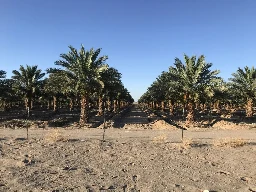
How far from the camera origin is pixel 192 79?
2750 centimetres

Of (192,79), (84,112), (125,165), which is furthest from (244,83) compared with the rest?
(125,165)

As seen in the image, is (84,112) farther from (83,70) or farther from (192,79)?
(192,79)

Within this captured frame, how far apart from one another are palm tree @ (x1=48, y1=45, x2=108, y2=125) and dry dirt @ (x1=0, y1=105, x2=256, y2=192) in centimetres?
1070

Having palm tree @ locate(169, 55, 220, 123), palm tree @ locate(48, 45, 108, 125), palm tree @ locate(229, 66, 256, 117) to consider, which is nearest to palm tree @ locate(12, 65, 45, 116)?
palm tree @ locate(48, 45, 108, 125)

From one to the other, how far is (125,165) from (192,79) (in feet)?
58.7

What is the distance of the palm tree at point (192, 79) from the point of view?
27031 mm

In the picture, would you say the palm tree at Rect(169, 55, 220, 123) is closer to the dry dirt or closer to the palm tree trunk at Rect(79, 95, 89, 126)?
the palm tree trunk at Rect(79, 95, 89, 126)

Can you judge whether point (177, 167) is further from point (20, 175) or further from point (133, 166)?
point (20, 175)

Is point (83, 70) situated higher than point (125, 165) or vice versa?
point (83, 70)

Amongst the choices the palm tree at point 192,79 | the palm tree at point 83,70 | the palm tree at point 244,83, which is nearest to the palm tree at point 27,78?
the palm tree at point 83,70

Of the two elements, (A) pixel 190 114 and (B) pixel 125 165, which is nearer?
(B) pixel 125 165

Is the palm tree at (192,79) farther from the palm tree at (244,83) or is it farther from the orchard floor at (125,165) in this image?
the orchard floor at (125,165)

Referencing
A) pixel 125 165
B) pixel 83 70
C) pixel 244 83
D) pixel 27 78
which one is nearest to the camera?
pixel 125 165

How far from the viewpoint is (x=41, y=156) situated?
39.8 ft
